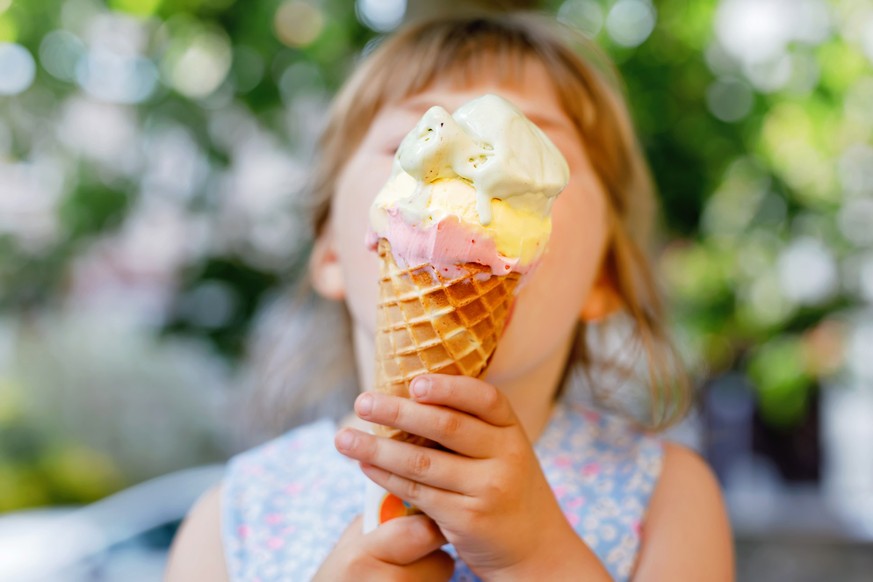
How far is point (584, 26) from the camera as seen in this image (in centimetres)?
320

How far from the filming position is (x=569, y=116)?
169cm

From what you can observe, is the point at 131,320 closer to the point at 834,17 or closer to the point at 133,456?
the point at 133,456

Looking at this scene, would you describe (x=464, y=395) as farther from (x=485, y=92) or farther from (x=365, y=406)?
(x=485, y=92)

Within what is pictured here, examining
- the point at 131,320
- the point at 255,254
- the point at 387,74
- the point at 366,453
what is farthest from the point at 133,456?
the point at 366,453

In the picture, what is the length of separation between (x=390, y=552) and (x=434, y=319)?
1.13 feet

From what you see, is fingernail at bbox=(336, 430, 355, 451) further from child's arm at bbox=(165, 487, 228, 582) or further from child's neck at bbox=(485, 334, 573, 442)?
child's arm at bbox=(165, 487, 228, 582)

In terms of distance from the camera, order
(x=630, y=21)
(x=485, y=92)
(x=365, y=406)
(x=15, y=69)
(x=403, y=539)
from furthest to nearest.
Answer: (x=630, y=21)
(x=15, y=69)
(x=485, y=92)
(x=403, y=539)
(x=365, y=406)

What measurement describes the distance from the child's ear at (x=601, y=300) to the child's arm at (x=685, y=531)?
0.33 metres

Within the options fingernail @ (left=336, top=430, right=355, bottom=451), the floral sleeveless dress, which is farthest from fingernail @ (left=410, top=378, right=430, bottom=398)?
the floral sleeveless dress

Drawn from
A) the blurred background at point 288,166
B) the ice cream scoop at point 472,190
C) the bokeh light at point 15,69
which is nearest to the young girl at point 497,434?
the ice cream scoop at point 472,190

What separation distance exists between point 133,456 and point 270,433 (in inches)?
105

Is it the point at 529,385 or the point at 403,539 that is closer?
the point at 403,539

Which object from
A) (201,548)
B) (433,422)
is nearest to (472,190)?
(433,422)

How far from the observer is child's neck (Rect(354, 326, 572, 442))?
152cm
